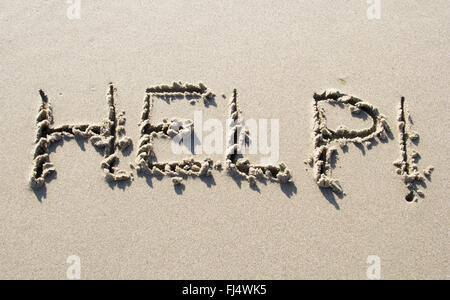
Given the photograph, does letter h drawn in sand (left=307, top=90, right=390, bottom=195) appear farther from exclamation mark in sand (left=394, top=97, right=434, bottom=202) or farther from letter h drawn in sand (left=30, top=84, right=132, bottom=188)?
letter h drawn in sand (left=30, top=84, right=132, bottom=188)

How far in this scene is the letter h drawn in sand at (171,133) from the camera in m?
2.17

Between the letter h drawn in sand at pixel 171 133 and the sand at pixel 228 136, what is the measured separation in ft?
0.04

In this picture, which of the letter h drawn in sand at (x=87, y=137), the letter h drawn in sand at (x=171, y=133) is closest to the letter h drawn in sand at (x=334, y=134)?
the letter h drawn in sand at (x=171, y=133)

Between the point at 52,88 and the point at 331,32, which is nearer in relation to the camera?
the point at 52,88

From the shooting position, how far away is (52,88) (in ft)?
8.23

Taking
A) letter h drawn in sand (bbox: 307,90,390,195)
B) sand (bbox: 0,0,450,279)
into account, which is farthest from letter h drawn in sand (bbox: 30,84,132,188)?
letter h drawn in sand (bbox: 307,90,390,195)

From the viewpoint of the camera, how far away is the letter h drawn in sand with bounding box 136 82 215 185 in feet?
7.11

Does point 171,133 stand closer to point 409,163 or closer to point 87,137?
point 87,137

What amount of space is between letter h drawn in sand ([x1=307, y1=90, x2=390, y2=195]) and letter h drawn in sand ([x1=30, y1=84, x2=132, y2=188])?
3.39 feet

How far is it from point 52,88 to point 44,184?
0.68 m

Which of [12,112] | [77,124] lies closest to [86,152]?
[77,124]

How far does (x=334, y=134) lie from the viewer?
7.53 feet

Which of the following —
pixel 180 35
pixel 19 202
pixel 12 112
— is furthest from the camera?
pixel 180 35
